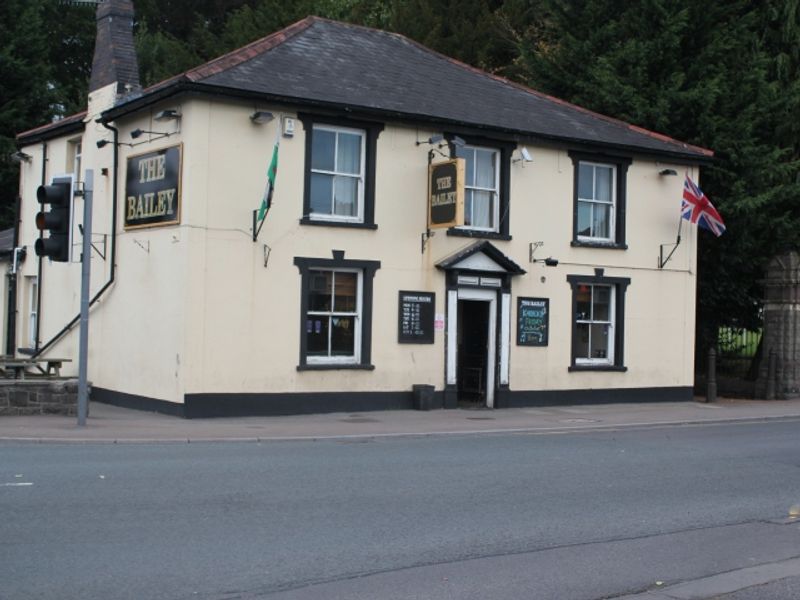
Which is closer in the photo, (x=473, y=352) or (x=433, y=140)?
(x=433, y=140)

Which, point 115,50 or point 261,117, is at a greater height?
point 115,50

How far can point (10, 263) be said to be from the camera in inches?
1078

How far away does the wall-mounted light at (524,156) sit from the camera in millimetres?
21547

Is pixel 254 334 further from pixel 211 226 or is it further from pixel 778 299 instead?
pixel 778 299

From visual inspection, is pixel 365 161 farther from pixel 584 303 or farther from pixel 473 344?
pixel 584 303

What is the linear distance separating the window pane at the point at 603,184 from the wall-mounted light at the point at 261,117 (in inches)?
328

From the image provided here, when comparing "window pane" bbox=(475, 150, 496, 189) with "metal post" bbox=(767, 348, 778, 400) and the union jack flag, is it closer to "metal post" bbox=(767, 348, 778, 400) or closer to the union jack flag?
the union jack flag

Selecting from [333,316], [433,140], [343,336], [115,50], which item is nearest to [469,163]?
[433,140]

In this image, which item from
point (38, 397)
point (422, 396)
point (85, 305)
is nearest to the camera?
point (85, 305)

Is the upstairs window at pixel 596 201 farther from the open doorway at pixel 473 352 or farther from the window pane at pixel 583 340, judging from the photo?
the open doorway at pixel 473 352

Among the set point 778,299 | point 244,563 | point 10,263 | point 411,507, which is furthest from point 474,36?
point 244,563

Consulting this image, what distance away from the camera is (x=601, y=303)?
2355cm

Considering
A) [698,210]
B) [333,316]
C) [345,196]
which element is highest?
[698,210]

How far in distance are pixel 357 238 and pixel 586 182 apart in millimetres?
6178
